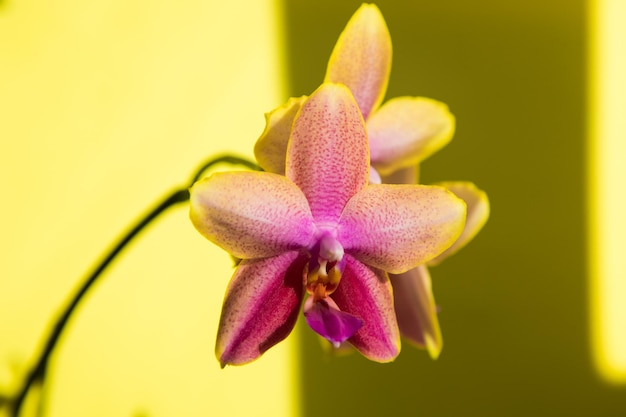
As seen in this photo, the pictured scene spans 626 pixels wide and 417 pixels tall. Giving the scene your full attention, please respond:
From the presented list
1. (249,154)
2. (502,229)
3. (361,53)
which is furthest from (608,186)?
(361,53)

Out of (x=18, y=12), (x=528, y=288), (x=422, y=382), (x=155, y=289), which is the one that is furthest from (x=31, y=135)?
(x=528, y=288)

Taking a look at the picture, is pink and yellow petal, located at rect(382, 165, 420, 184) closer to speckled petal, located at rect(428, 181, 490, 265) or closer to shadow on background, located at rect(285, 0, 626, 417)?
speckled petal, located at rect(428, 181, 490, 265)

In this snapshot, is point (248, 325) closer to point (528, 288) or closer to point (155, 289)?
point (155, 289)

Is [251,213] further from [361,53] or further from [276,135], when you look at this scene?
[361,53]

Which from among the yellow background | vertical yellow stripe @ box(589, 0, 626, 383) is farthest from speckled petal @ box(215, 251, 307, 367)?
vertical yellow stripe @ box(589, 0, 626, 383)

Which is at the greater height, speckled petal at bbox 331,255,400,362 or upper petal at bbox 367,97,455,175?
upper petal at bbox 367,97,455,175

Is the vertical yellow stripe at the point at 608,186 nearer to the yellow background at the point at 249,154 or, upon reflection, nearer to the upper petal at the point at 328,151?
the yellow background at the point at 249,154
